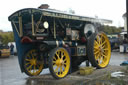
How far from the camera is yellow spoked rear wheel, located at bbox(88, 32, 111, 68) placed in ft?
30.4

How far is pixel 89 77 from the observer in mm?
8312

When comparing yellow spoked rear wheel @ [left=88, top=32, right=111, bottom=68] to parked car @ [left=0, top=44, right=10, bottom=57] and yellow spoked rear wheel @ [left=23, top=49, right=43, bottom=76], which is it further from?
parked car @ [left=0, top=44, right=10, bottom=57]

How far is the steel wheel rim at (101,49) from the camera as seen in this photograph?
9695mm

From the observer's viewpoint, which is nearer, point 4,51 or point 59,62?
point 59,62

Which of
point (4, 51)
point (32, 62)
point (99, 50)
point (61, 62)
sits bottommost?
point (4, 51)

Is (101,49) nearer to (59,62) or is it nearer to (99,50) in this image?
(99,50)

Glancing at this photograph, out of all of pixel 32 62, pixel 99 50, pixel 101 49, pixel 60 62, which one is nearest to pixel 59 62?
pixel 60 62

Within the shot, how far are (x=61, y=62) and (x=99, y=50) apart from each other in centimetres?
245

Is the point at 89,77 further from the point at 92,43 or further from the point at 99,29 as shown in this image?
the point at 99,29

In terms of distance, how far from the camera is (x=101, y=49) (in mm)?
9891

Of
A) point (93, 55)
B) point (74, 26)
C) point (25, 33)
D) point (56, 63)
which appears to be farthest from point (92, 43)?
point (25, 33)

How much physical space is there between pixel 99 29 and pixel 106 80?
4.14 metres

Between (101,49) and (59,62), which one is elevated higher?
(101,49)

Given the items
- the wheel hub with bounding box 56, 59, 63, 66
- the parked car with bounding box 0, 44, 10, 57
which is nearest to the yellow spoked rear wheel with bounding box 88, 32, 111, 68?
the wheel hub with bounding box 56, 59, 63, 66
